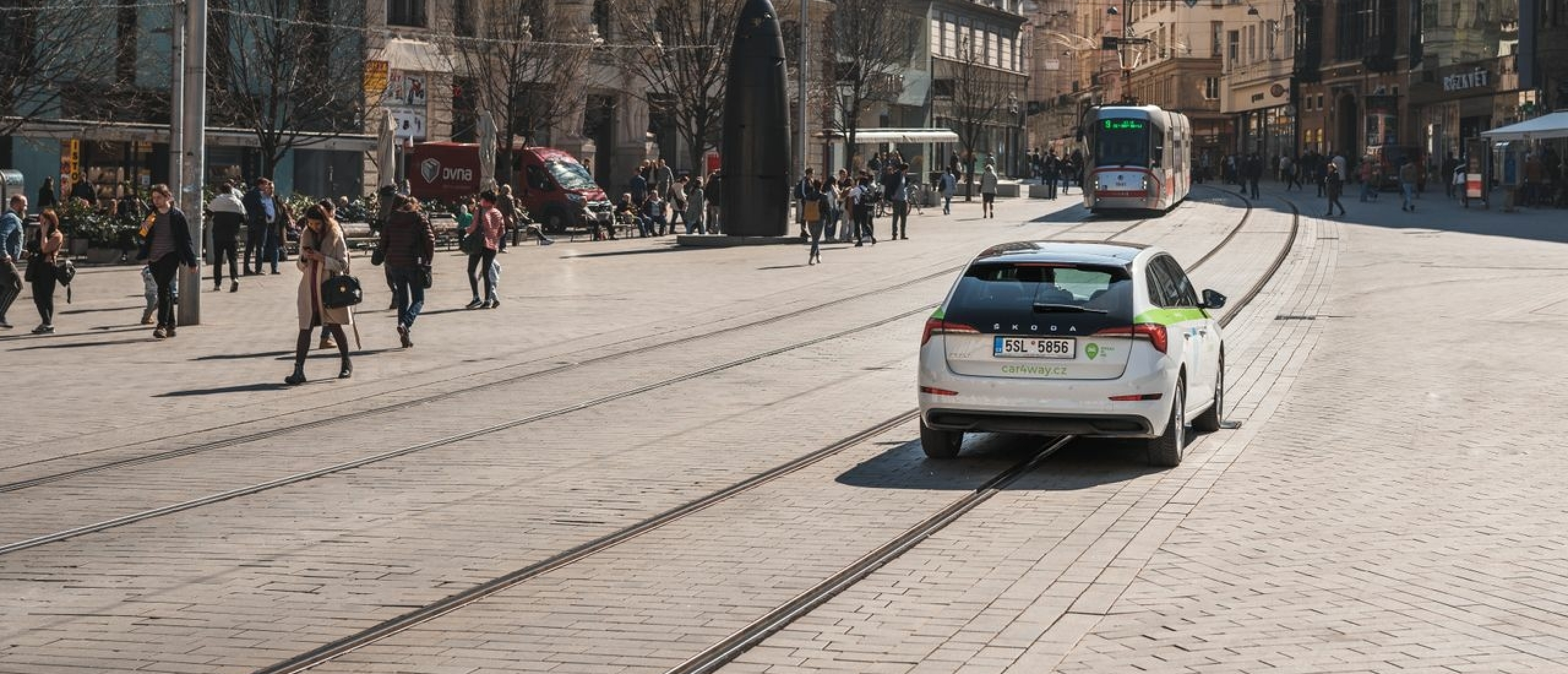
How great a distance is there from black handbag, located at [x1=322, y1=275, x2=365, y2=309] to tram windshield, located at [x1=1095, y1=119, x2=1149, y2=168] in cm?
3439

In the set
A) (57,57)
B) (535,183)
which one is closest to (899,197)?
(535,183)

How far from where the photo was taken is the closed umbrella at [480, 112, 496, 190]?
42000mm

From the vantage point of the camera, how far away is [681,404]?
53.0 ft

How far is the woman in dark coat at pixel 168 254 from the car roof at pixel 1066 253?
11.4 m

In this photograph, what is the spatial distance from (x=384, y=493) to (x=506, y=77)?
42669 millimetres

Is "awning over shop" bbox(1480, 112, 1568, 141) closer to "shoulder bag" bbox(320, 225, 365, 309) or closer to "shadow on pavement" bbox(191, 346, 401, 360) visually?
"shadow on pavement" bbox(191, 346, 401, 360)

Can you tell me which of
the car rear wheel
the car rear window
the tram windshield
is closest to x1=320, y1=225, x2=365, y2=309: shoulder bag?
the car rear window

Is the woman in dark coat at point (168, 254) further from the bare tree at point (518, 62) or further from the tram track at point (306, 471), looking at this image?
the bare tree at point (518, 62)

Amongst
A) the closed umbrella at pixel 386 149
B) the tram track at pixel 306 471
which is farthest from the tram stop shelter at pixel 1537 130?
the tram track at pixel 306 471

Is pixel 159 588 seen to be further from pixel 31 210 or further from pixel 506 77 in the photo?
pixel 506 77

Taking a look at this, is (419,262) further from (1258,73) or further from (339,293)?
(1258,73)

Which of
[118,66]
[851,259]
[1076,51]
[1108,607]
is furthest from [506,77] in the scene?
[1076,51]

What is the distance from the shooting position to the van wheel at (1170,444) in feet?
41.1

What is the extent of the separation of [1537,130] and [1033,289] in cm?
3912
